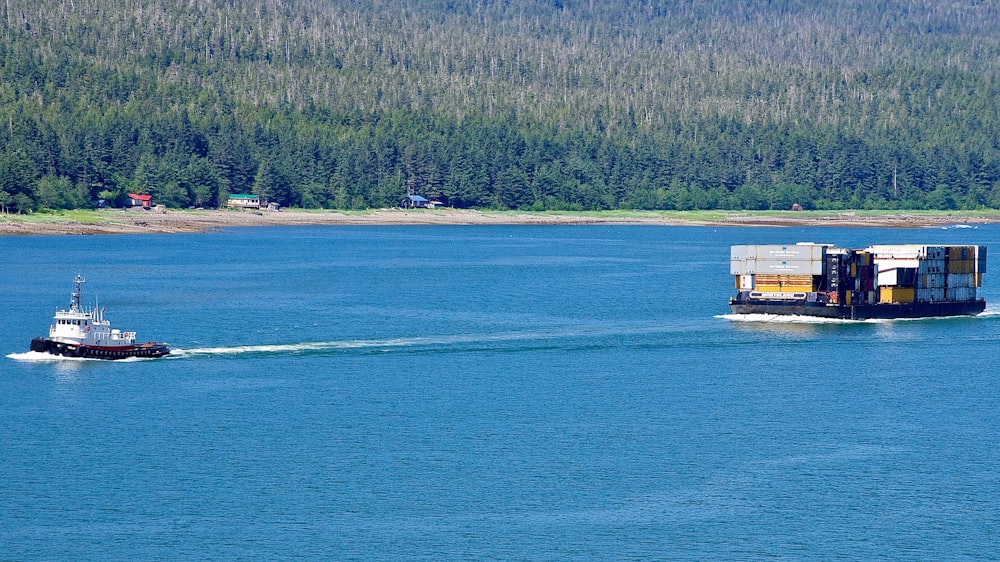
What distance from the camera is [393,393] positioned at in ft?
316

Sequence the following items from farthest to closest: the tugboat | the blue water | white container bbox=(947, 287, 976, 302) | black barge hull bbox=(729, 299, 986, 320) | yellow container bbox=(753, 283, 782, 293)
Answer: white container bbox=(947, 287, 976, 302) < yellow container bbox=(753, 283, 782, 293) < black barge hull bbox=(729, 299, 986, 320) < the tugboat < the blue water

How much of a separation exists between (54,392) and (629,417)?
1360 inches

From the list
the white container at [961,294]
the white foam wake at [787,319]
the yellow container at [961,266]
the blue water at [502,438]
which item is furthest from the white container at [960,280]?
the white foam wake at [787,319]

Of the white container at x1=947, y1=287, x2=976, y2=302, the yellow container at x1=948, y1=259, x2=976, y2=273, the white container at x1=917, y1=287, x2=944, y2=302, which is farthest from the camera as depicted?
the white container at x1=947, y1=287, x2=976, y2=302

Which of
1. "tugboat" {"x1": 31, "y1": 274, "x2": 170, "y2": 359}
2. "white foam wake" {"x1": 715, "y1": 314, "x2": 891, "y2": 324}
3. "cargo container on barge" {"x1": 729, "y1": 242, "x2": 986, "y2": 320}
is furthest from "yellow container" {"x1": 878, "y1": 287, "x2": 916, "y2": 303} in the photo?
"tugboat" {"x1": 31, "y1": 274, "x2": 170, "y2": 359}

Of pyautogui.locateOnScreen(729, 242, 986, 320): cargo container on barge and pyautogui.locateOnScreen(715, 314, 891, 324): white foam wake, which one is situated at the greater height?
pyautogui.locateOnScreen(729, 242, 986, 320): cargo container on barge

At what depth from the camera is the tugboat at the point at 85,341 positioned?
105750 millimetres

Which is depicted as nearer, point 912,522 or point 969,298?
point 912,522

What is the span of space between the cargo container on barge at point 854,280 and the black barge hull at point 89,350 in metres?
53.0

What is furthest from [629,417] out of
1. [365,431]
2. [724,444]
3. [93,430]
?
[93,430]

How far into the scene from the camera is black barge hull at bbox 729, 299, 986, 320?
13462 centimetres

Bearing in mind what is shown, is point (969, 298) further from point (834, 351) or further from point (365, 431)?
point (365, 431)

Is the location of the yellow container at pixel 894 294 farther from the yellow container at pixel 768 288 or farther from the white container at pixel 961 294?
the yellow container at pixel 768 288

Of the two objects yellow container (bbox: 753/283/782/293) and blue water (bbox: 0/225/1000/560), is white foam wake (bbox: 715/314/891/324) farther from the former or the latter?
yellow container (bbox: 753/283/782/293)
